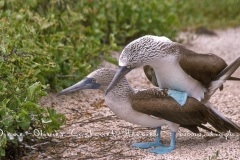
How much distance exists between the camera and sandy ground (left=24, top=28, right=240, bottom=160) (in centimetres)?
482

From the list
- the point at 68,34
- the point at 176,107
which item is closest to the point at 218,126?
the point at 176,107

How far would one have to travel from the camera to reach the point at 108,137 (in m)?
5.29

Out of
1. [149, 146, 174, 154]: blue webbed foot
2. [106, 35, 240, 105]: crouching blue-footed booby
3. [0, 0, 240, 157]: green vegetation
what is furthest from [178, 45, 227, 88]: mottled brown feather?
[0, 0, 240, 157]: green vegetation

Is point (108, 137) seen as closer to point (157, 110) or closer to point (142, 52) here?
point (157, 110)

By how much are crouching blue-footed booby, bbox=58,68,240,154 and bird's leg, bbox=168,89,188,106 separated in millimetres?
26

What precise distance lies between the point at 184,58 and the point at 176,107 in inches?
17.0

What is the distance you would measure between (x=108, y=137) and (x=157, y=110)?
0.68 meters

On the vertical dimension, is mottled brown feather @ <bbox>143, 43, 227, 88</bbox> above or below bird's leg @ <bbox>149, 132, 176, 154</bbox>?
above

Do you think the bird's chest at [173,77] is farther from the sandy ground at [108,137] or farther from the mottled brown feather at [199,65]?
the sandy ground at [108,137]

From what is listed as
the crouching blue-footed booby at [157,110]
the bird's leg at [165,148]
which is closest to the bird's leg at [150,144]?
the crouching blue-footed booby at [157,110]

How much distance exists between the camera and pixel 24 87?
5.02 metres

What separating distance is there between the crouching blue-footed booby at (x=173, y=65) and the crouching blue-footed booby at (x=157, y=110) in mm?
115

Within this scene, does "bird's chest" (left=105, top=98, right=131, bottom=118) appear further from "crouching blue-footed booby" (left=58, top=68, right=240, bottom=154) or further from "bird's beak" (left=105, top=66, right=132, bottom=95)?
"bird's beak" (left=105, top=66, right=132, bottom=95)

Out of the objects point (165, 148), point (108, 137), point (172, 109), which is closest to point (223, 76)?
point (172, 109)
